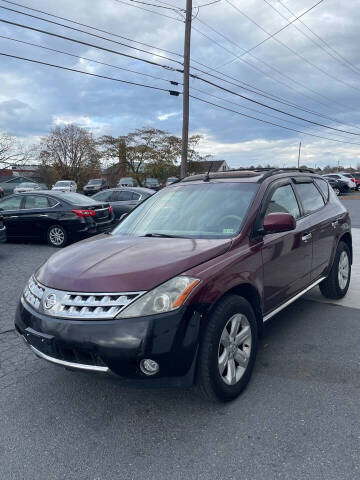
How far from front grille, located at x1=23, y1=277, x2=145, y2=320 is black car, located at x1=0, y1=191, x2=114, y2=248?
729cm

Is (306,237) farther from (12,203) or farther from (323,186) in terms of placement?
(12,203)

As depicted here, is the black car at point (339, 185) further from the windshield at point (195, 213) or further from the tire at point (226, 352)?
the tire at point (226, 352)

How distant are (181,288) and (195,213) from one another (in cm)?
128

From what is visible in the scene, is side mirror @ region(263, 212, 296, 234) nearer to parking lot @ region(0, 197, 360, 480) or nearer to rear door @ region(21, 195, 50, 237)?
parking lot @ region(0, 197, 360, 480)

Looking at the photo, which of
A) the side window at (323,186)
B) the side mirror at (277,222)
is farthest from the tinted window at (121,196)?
the side mirror at (277,222)


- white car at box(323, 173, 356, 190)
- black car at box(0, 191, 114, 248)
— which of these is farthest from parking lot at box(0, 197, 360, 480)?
white car at box(323, 173, 356, 190)

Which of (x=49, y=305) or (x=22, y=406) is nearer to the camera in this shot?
(x=49, y=305)

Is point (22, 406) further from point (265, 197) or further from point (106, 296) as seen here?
point (265, 197)

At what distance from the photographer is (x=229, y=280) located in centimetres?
278

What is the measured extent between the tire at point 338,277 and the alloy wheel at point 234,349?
2.43 metres

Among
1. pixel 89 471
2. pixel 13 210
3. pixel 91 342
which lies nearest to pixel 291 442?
pixel 89 471

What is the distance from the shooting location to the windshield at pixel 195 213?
3397 mm

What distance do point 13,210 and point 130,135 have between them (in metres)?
33.8

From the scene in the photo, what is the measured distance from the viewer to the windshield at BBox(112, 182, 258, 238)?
3.40 meters
